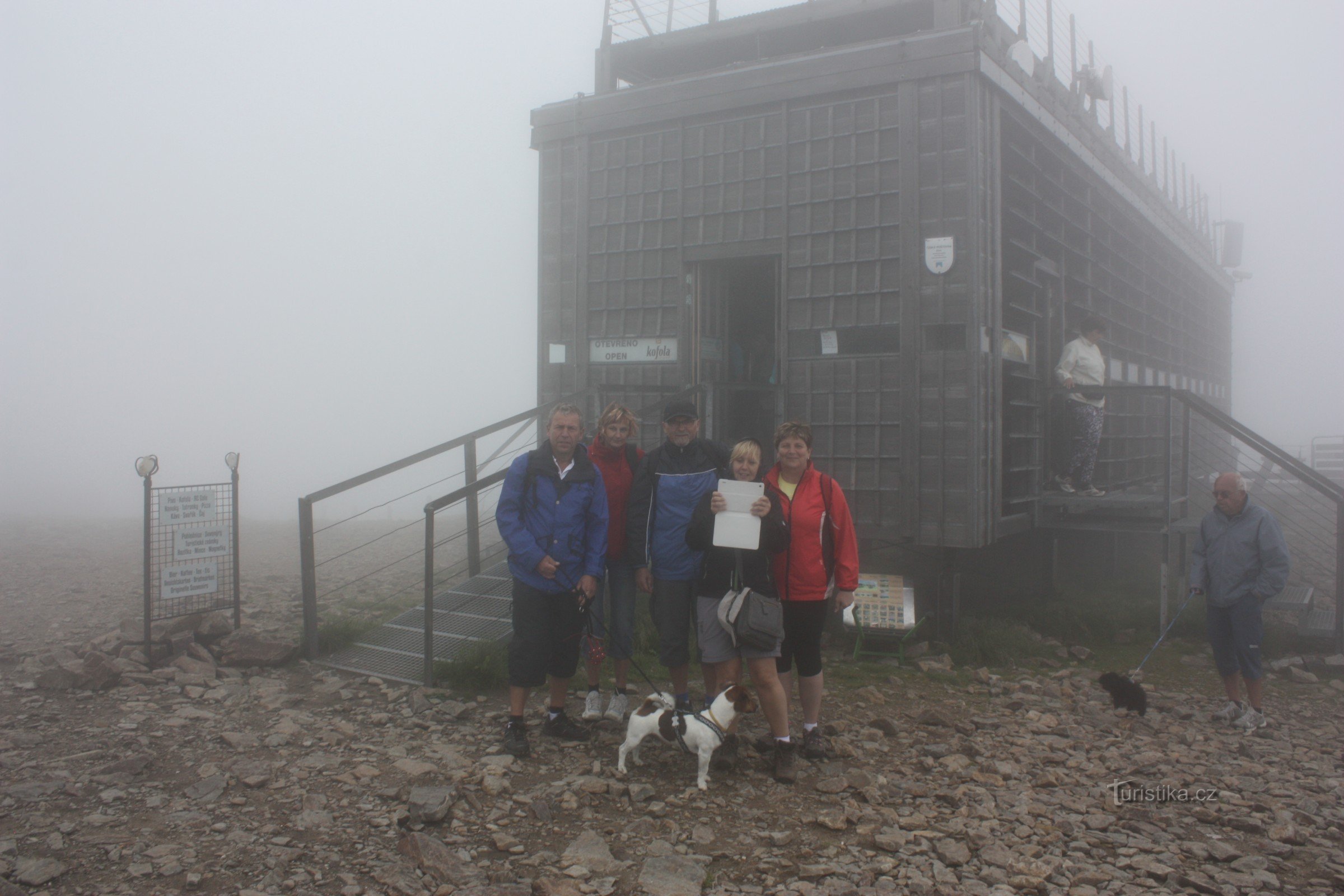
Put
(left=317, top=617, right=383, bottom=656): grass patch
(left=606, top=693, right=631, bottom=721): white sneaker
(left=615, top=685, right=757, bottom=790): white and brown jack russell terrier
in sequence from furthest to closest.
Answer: (left=317, top=617, right=383, bottom=656): grass patch, (left=606, top=693, right=631, bottom=721): white sneaker, (left=615, top=685, right=757, bottom=790): white and brown jack russell terrier

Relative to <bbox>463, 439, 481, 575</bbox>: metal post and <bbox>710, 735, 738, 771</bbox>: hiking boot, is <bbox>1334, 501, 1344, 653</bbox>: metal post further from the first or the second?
<bbox>463, 439, 481, 575</bbox>: metal post

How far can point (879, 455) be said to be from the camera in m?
7.31

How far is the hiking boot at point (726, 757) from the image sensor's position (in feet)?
14.7

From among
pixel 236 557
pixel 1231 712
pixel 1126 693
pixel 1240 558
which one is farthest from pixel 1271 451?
pixel 236 557

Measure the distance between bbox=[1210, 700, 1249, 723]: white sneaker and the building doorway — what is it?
3748 mm

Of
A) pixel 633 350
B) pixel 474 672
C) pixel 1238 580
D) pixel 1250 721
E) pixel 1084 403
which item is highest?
pixel 633 350

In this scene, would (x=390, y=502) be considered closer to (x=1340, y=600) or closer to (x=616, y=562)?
(x=616, y=562)

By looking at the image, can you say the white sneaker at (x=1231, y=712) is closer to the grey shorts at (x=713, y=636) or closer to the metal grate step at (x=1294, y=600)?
the metal grate step at (x=1294, y=600)

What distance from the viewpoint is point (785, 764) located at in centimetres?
443

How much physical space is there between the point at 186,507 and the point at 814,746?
4.40m

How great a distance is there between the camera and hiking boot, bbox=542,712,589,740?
4945 millimetres

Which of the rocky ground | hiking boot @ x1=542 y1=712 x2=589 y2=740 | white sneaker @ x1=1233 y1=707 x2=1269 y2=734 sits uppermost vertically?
hiking boot @ x1=542 y1=712 x2=589 y2=740

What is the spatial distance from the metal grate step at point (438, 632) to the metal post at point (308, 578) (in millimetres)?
159

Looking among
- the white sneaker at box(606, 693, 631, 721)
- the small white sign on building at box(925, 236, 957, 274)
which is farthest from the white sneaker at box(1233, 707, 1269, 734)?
the white sneaker at box(606, 693, 631, 721)
